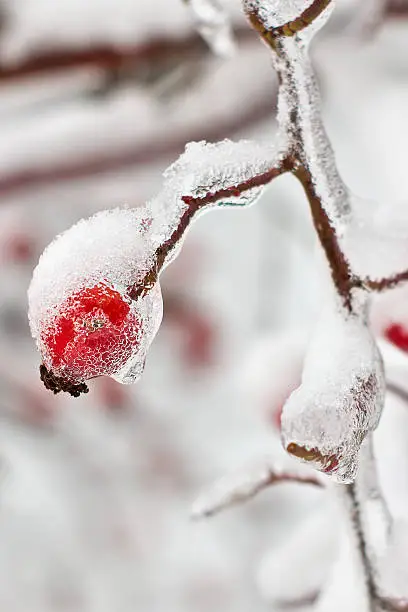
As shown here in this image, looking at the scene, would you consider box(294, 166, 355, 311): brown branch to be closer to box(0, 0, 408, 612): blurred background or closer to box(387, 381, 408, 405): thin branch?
box(387, 381, 408, 405): thin branch

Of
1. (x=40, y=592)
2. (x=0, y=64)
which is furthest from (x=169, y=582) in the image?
(x=0, y=64)

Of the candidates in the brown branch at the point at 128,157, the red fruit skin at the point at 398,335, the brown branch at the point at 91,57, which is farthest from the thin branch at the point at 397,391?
the brown branch at the point at 128,157

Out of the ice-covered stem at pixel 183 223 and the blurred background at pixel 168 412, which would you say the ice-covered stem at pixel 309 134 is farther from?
the blurred background at pixel 168 412

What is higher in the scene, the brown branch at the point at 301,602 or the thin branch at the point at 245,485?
the thin branch at the point at 245,485

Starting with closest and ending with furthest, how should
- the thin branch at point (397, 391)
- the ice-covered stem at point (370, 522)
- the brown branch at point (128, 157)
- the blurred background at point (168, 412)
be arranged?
1. the ice-covered stem at point (370, 522)
2. the thin branch at point (397, 391)
3. the brown branch at point (128, 157)
4. the blurred background at point (168, 412)

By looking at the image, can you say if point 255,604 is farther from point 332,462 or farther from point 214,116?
point 332,462

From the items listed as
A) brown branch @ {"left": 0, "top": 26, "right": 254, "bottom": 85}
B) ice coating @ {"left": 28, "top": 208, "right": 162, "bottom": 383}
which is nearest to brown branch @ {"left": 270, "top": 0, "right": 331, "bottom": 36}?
ice coating @ {"left": 28, "top": 208, "right": 162, "bottom": 383}
